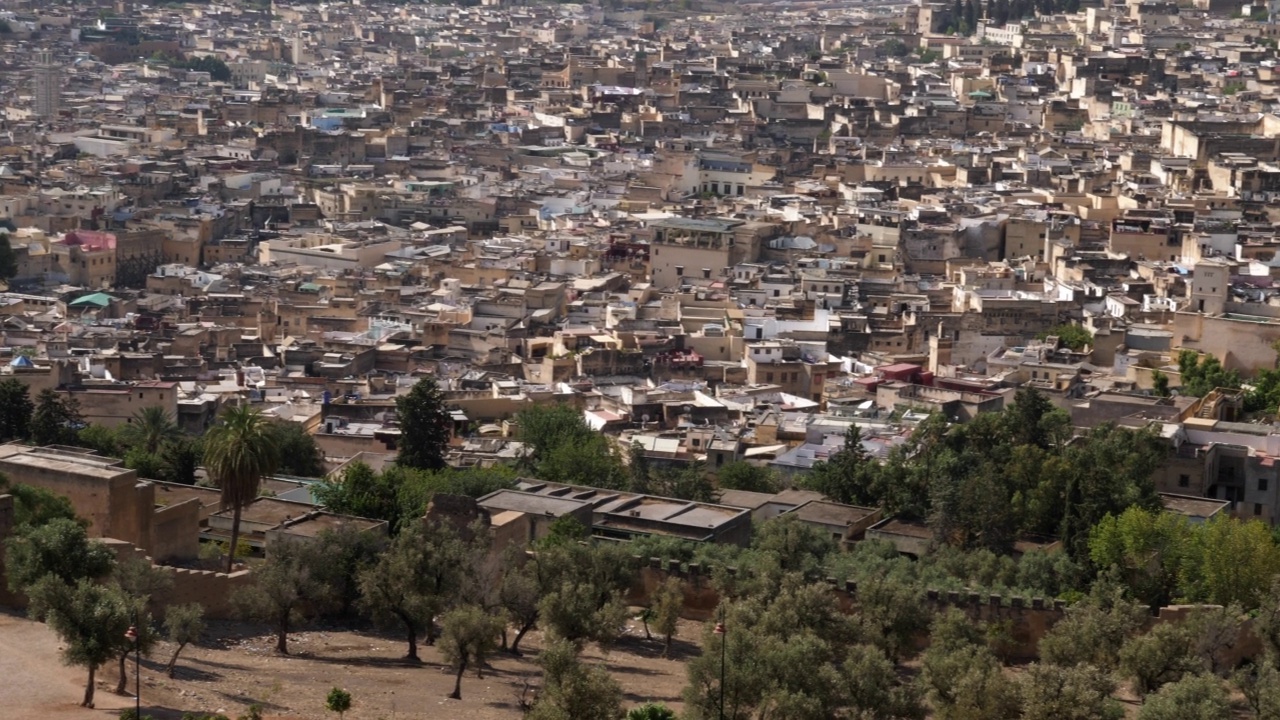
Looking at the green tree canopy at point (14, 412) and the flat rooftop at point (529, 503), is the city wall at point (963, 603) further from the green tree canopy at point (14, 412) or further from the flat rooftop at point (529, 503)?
the green tree canopy at point (14, 412)

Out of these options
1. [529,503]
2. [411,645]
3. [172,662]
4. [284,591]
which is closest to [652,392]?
[529,503]

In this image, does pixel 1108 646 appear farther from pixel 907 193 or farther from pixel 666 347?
pixel 907 193

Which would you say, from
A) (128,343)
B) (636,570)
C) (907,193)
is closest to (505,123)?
(907,193)

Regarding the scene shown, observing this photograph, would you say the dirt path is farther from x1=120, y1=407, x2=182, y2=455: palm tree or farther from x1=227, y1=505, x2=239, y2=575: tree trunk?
x1=120, y1=407, x2=182, y2=455: palm tree

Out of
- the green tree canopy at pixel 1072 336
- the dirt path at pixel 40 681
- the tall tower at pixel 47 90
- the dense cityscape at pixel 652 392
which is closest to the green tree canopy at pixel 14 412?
the dense cityscape at pixel 652 392

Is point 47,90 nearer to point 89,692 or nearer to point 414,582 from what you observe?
point 414,582

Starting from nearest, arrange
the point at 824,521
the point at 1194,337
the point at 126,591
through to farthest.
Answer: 1. the point at 126,591
2. the point at 824,521
3. the point at 1194,337
